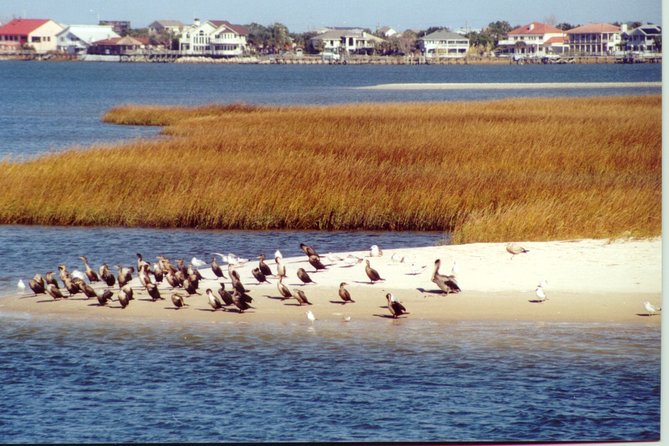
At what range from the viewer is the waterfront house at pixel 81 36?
340 ft

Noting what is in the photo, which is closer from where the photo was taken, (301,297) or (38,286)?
(301,297)

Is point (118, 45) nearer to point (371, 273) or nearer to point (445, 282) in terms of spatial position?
point (371, 273)

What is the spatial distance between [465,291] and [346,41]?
394 feet

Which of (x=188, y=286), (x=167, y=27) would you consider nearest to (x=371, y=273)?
(x=188, y=286)

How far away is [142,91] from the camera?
92562mm

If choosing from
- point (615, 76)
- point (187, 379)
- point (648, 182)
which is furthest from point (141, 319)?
point (615, 76)

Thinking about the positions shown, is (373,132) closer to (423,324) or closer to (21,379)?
(423,324)

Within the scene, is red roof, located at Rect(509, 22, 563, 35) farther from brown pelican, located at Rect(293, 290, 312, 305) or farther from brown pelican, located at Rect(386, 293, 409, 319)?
brown pelican, located at Rect(386, 293, 409, 319)

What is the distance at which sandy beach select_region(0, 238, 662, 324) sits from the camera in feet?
53.6

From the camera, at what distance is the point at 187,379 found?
46.2ft

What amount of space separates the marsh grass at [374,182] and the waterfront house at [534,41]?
61.0m

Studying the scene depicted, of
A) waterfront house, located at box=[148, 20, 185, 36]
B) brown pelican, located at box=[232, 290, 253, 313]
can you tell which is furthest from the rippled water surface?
waterfront house, located at box=[148, 20, 185, 36]

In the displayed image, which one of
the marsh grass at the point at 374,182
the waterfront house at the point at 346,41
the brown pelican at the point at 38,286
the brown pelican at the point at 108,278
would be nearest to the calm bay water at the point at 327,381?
the brown pelican at the point at 38,286

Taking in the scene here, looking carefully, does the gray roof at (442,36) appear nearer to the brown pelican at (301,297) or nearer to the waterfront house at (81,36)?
the waterfront house at (81,36)
